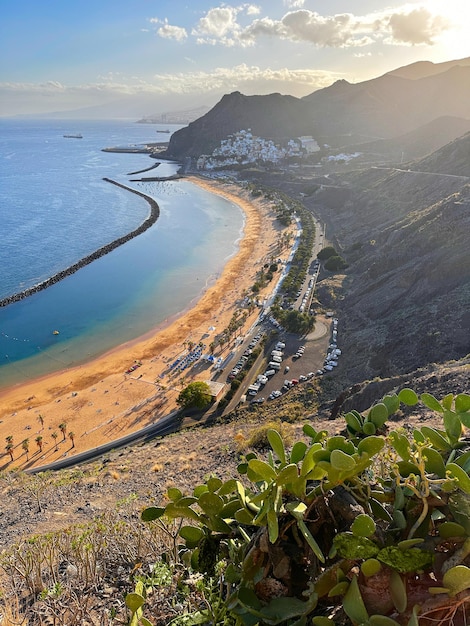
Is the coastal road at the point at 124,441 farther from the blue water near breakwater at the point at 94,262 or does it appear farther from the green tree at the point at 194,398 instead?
the blue water near breakwater at the point at 94,262

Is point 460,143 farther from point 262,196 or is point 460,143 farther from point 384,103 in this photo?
point 384,103

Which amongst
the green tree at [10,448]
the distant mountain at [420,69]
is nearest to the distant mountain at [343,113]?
the distant mountain at [420,69]

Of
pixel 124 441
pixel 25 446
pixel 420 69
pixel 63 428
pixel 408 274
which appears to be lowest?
pixel 25 446

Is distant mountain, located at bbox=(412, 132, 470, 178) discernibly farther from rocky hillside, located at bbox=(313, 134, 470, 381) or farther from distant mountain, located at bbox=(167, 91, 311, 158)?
distant mountain, located at bbox=(167, 91, 311, 158)

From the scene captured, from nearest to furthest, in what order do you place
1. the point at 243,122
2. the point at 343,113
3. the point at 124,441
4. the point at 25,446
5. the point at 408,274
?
the point at 25,446, the point at 124,441, the point at 408,274, the point at 243,122, the point at 343,113

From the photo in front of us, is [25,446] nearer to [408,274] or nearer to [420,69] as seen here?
[408,274]

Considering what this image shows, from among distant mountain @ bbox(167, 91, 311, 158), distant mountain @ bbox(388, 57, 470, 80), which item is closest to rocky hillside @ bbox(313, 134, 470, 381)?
distant mountain @ bbox(167, 91, 311, 158)

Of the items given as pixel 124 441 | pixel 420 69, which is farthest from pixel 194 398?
pixel 420 69

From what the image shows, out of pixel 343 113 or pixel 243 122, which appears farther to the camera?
pixel 343 113
